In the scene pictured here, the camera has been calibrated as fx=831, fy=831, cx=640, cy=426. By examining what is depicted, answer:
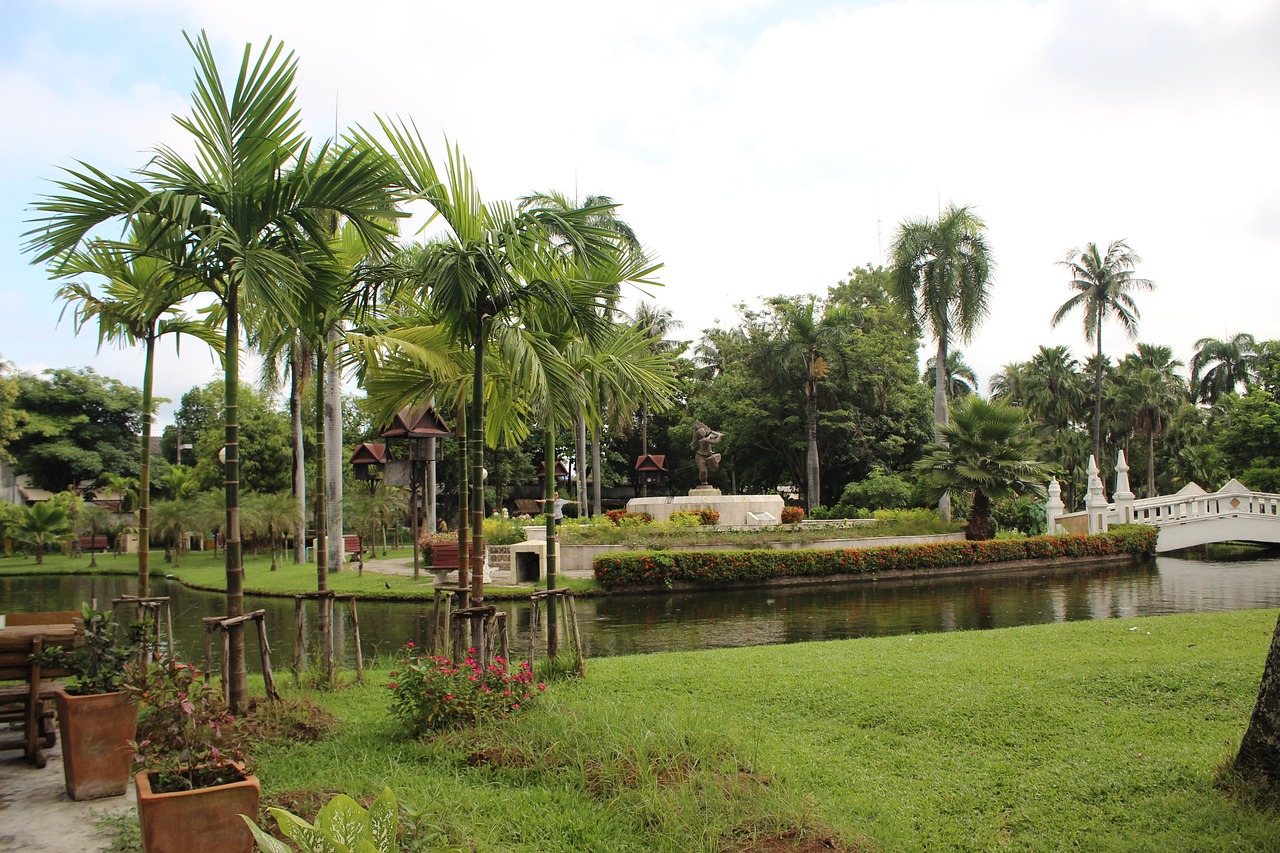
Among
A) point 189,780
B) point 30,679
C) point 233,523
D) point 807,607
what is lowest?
point 807,607

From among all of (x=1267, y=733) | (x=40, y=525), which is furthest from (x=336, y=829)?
(x=40, y=525)

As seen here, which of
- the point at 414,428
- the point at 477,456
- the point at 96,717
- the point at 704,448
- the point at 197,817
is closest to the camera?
the point at 197,817

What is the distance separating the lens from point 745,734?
551cm

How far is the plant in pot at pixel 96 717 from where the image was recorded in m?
4.62

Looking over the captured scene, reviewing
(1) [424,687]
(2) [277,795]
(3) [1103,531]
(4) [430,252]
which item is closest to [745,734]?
(1) [424,687]

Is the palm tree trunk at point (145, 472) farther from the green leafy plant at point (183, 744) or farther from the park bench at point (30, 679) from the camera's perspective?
the green leafy plant at point (183, 744)

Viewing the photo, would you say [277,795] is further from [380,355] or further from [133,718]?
[380,355]

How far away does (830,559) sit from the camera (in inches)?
840

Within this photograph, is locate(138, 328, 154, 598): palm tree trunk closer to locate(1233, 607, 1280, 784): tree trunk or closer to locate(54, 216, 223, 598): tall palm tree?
locate(54, 216, 223, 598): tall palm tree

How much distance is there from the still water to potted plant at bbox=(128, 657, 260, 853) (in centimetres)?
693

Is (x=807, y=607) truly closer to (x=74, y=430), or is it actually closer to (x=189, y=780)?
(x=189, y=780)

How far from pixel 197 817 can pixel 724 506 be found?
2655cm

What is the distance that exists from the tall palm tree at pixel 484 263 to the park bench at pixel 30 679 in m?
2.93

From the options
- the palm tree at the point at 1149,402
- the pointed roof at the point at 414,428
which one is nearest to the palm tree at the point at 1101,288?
the palm tree at the point at 1149,402
